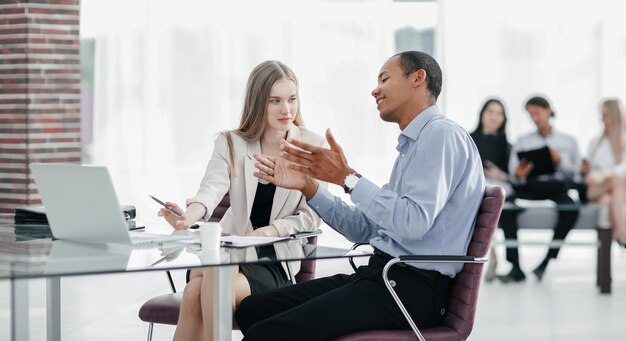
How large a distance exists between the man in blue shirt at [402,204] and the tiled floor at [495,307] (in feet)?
6.95

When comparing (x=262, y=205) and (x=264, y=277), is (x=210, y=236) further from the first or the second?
(x=262, y=205)

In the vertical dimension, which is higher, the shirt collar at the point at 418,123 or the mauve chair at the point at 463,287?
the shirt collar at the point at 418,123

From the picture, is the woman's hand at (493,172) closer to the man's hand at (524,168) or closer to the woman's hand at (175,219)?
the man's hand at (524,168)

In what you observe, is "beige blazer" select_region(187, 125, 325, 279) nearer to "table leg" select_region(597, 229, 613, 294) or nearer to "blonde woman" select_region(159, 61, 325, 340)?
"blonde woman" select_region(159, 61, 325, 340)

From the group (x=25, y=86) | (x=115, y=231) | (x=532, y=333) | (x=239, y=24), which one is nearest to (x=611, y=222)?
(x=532, y=333)

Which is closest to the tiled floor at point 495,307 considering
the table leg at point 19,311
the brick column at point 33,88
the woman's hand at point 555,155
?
the woman's hand at point 555,155

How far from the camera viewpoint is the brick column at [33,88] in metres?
6.69

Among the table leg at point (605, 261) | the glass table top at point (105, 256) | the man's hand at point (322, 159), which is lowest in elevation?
the table leg at point (605, 261)

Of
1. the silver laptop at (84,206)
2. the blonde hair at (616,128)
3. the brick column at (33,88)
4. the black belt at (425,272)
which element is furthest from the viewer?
the blonde hair at (616,128)

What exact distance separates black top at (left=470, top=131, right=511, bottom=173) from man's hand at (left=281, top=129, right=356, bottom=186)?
14.5 ft

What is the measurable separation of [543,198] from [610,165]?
603 millimetres

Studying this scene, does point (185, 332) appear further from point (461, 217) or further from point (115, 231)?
point (461, 217)

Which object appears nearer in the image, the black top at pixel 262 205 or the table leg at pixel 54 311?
the table leg at pixel 54 311

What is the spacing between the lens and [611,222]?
265 inches
